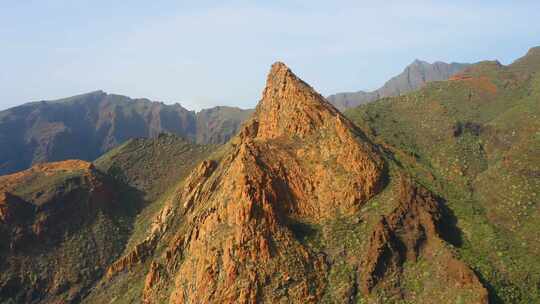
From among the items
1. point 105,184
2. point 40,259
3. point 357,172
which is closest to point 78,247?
point 40,259

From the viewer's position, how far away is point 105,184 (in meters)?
58.4

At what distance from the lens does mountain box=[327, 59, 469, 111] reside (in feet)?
494

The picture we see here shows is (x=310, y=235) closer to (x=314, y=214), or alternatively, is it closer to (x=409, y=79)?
(x=314, y=214)

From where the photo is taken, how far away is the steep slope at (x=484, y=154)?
1298 inches

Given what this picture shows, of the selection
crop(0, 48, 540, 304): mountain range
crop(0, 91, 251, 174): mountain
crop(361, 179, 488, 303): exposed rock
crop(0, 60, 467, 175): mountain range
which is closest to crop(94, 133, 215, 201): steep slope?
crop(0, 48, 540, 304): mountain range

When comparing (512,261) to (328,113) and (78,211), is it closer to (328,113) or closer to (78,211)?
(328,113)

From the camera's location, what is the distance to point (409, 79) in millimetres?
154625

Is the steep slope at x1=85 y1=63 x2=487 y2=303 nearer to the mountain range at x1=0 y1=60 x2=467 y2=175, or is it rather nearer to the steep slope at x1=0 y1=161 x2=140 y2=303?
the steep slope at x1=0 y1=161 x2=140 y2=303

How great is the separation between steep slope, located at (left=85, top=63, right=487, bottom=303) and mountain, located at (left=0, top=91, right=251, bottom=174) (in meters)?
97.2

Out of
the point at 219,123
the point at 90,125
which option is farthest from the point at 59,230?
the point at 219,123

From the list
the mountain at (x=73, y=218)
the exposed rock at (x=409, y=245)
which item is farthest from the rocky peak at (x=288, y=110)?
the mountain at (x=73, y=218)

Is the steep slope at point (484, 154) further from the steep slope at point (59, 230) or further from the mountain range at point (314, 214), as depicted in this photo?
the steep slope at point (59, 230)

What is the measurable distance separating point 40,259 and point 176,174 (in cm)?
2001

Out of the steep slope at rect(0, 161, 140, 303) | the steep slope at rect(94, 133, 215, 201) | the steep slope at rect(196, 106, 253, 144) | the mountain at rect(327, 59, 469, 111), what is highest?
the mountain at rect(327, 59, 469, 111)
